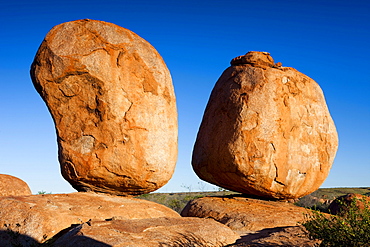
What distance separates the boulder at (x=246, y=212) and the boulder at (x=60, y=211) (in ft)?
5.01

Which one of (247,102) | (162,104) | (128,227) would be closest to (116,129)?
(162,104)

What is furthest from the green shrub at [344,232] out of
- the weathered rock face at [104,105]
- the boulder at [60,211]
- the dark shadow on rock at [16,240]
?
the dark shadow on rock at [16,240]

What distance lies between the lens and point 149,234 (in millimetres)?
5723

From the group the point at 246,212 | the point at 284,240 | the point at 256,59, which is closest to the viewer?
the point at 284,240

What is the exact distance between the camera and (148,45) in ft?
27.8

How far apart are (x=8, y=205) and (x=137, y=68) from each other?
308 cm

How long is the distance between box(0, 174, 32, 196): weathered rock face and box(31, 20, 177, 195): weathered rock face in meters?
2.27

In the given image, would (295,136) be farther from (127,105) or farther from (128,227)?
(128,227)

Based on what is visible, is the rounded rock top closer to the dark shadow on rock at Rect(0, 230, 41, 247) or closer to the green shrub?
the green shrub

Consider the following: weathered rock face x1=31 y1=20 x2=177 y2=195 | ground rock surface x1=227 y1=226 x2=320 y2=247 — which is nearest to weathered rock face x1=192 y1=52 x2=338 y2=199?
weathered rock face x1=31 y1=20 x2=177 y2=195

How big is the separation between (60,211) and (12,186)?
143 inches

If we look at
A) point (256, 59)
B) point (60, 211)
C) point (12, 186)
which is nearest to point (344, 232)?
point (60, 211)

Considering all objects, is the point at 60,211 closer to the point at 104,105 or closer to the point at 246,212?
the point at 104,105

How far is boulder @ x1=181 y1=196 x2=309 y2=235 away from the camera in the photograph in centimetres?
877
